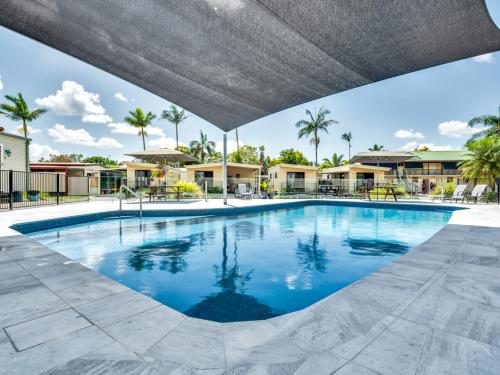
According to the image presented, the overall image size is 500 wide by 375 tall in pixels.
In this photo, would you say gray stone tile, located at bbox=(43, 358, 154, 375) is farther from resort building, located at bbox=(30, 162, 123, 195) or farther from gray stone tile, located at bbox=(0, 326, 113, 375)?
resort building, located at bbox=(30, 162, 123, 195)

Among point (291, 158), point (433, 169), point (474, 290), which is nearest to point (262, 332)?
point (474, 290)

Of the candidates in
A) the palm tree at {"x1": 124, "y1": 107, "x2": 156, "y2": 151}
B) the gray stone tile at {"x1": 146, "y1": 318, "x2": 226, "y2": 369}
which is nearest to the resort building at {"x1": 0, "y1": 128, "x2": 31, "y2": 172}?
the gray stone tile at {"x1": 146, "y1": 318, "x2": 226, "y2": 369}

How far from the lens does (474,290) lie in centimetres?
239

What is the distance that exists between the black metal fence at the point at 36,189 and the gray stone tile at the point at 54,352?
9.65 meters

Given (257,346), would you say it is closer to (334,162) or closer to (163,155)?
(163,155)

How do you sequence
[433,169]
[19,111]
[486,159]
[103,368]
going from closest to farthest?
[103,368]
[486,159]
[19,111]
[433,169]

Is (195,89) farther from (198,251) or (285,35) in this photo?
(198,251)

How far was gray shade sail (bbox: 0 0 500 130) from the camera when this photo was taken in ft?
10.4

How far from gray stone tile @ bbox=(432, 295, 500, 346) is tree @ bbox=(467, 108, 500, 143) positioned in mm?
24927

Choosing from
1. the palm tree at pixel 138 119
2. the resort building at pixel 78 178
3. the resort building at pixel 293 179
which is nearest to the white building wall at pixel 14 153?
the resort building at pixel 78 178

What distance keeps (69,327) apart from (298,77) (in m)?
4.85

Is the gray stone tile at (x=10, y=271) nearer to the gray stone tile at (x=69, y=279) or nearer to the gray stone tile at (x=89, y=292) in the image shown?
the gray stone tile at (x=69, y=279)

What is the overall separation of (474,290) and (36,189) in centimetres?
2002

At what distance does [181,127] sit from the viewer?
110ft
